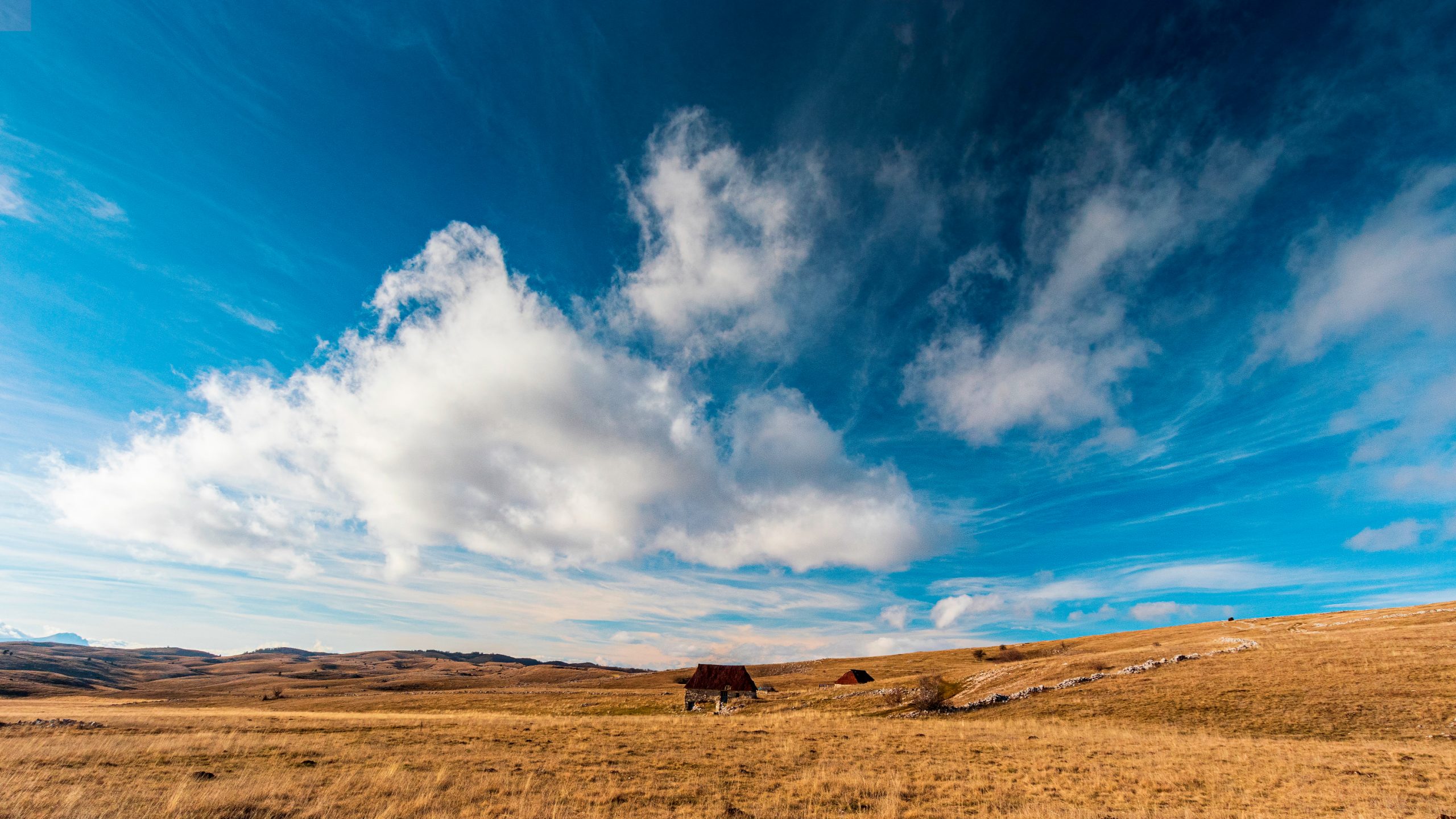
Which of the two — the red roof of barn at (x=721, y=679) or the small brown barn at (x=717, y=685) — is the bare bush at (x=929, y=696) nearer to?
the small brown barn at (x=717, y=685)

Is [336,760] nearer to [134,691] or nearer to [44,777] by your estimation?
[44,777]

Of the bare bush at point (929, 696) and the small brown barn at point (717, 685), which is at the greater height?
the bare bush at point (929, 696)

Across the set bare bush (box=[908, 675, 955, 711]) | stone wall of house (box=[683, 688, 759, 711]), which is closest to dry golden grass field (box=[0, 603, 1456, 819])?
bare bush (box=[908, 675, 955, 711])

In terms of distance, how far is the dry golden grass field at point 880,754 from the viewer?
1493 centimetres

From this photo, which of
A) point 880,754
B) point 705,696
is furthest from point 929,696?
point 705,696

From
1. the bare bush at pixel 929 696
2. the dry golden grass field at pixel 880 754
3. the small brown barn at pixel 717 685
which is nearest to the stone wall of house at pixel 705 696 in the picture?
the small brown barn at pixel 717 685

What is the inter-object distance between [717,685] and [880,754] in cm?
4468

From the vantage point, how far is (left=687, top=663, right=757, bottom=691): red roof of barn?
2552 inches

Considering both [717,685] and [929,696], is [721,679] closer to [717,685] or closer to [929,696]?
[717,685]

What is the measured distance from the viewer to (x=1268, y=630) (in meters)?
61.8

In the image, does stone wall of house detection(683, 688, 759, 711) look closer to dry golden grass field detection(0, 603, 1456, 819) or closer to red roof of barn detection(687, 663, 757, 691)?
red roof of barn detection(687, 663, 757, 691)

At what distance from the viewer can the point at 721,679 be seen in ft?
216

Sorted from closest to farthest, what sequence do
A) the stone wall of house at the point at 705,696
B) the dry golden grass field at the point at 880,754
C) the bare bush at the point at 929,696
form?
the dry golden grass field at the point at 880,754
the bare bush at the point at 929,696
the stone wall of house at the point at 705,696

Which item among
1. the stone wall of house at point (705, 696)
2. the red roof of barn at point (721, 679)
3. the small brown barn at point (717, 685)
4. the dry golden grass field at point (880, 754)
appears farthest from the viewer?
the red roof of barn at point (721, 679)
